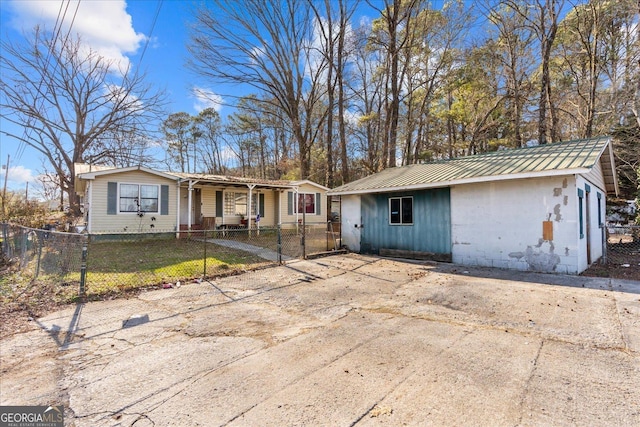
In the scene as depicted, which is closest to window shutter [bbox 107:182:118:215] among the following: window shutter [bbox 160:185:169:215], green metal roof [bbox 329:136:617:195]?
window shutter [bbox 160:185:169:215]

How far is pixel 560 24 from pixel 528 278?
15.3 metres

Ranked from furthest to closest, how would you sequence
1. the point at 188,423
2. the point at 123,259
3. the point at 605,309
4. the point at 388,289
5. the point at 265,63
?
the point at 265,63 → the point at 123,259 → the point at 388,289 → the point at 605,309 → the point at 188,423

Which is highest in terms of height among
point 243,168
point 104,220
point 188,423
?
point 243,168

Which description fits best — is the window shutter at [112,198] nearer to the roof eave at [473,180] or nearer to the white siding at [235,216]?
the white siding at [235,216]

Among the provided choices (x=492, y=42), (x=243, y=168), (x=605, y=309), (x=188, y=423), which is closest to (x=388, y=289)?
(x=605, y=309)

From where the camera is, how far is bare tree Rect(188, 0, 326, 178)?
18.3 meters

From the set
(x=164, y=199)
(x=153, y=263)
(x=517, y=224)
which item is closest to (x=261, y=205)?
(x=164, y=199)

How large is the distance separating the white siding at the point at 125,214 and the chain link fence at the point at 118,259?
0.53m

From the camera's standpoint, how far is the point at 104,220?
39.7ft

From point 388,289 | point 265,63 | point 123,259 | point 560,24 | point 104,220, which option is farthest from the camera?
point 265,63

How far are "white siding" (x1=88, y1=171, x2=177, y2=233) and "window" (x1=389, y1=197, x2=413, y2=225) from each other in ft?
31.1

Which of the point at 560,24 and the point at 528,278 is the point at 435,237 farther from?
the point at 560,24

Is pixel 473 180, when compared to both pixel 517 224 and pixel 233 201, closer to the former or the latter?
pixel 517 224

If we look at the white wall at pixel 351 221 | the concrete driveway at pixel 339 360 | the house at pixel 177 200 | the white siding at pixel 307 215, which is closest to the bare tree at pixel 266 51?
the white siding at pixel 307 215
